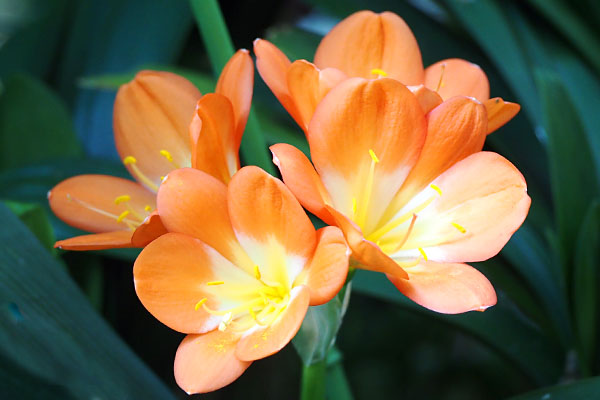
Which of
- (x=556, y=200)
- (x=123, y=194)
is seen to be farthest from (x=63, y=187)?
(x=556, y=200)

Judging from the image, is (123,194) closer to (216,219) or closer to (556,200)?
(216,219)

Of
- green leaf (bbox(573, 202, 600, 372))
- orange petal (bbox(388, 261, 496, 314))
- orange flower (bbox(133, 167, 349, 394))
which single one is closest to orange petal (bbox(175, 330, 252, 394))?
orange flower (bbox(133, 167, 349, 394))

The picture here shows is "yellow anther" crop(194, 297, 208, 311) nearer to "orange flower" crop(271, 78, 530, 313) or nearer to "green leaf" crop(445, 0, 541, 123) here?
"orange flower" crop(271, 78, 530, 313)

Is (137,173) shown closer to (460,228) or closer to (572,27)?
(460,228)

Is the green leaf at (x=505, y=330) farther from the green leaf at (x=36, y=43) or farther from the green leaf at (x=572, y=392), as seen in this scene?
the green leaf at (x=36, y=43)

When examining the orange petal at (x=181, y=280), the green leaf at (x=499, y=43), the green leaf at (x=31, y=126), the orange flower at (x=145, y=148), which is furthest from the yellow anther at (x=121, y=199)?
the green leaf at (x=499, y=43)
